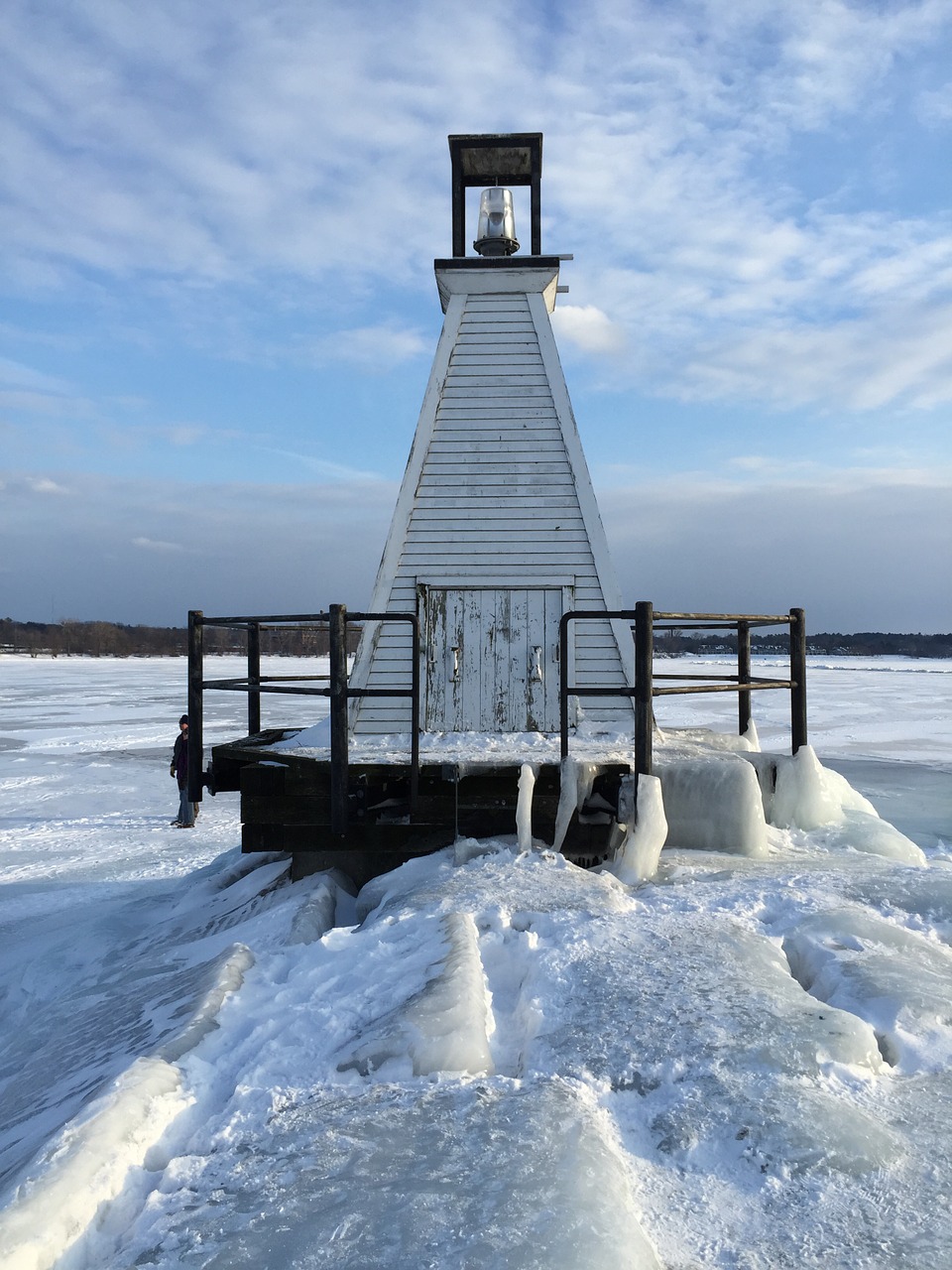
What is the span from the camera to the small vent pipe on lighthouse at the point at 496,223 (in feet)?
30.3

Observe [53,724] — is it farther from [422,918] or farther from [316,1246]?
[316,1246]

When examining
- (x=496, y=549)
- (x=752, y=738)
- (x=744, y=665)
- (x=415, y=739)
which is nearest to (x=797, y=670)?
(x=744, y=665)

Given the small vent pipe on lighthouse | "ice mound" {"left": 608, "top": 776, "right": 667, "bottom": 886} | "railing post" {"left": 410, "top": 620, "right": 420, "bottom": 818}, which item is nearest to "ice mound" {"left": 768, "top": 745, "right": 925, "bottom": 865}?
"ice mound" {"left": 608, "top": 776, "right": 667, "bottom": 886}

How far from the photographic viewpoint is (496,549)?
8320 mm

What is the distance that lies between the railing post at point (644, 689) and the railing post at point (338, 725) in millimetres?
2100

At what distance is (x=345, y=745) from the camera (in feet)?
20.2

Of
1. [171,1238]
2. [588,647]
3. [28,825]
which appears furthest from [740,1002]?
[28,825]

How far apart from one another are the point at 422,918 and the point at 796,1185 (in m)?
2.44

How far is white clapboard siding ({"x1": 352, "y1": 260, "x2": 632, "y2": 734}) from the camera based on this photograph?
26.6 ft

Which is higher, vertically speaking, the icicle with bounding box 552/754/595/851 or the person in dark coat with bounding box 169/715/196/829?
the icicle with bounding box 552/754/595/851

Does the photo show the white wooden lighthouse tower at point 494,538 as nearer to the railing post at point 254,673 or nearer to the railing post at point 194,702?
the railing post at point 254,673

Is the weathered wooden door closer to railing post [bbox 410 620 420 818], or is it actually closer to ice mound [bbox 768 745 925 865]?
railing post [bbox 410 620 420 818]

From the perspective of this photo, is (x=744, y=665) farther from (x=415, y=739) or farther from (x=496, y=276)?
(x=496, y=276)

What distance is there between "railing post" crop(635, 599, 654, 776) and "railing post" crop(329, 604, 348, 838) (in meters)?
2.10
